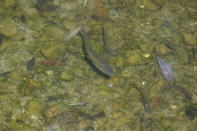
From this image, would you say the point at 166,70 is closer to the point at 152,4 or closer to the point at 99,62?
the point at 99,62

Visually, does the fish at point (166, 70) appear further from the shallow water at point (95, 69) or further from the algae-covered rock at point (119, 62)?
the algae-covered rock at point (119, 62)

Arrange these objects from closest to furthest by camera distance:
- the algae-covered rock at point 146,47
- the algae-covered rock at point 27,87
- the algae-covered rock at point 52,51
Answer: the algae-covered rock at point 27,87 → the algae-covered rock at point 52,51 → the algae-covered rock at point 146,47

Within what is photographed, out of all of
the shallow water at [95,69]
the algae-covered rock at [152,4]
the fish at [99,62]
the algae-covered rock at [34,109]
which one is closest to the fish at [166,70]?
the shallow water at [95,69]

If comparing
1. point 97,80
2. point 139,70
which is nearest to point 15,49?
point 97,80

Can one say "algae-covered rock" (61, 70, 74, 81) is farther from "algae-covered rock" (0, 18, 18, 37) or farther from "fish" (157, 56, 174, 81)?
"fish" (157, 56, 174, 81)

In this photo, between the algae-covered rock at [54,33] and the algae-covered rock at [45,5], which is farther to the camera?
the algae-covered rock at [45,5]

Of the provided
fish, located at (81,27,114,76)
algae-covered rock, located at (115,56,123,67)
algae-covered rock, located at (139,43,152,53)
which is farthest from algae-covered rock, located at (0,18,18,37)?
algae-covered rock, located at (139,43,152,53)
